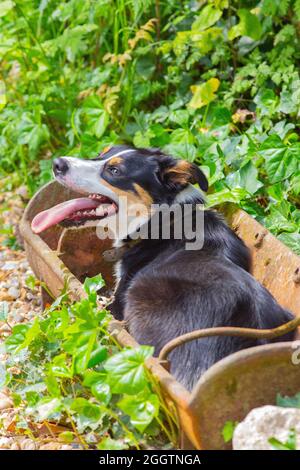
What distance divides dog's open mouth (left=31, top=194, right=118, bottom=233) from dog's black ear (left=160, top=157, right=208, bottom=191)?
311mm

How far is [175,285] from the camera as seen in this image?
3699mm

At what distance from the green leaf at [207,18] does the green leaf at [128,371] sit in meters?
3.14

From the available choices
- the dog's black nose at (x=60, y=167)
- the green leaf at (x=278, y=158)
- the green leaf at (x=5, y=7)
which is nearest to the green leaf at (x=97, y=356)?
the dog's black nose at (x=60, y=167)

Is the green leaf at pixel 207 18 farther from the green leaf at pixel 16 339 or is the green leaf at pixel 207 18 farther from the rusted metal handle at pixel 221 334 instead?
the rusted metal handle at pixel 221 334

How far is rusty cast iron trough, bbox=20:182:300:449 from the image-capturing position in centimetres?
293

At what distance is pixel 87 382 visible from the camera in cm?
336

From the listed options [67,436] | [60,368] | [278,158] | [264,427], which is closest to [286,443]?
[264,427]

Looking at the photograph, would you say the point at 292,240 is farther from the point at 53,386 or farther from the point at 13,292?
the point at 13,292

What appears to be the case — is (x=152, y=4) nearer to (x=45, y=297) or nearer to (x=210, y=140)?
(x=210, y=140)

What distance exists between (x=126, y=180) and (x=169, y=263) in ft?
1.75

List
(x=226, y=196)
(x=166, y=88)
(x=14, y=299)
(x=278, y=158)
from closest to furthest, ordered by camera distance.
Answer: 1. (x=226, y=196)
2. (x=278, y=158)
3. (x=14, y=299)
4. (x=166, y=88)

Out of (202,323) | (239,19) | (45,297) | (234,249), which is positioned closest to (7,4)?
(239,19)

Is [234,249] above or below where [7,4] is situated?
below
